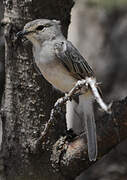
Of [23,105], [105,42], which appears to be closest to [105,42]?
[105,42]

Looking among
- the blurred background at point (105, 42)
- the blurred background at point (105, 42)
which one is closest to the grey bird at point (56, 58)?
the blurred background at point (105, 42)

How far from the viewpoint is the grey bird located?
13.5ft

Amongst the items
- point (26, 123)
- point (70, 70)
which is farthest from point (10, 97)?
point (70, 70)

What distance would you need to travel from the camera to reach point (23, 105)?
4082 mm

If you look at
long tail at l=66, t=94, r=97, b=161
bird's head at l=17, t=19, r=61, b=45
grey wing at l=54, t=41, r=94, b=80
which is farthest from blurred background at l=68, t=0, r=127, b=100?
grey wing at l=54, t=41, r=94, b=80

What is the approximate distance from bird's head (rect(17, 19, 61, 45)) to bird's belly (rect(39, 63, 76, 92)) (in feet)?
0.94

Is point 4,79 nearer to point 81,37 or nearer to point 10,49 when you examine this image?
point 10,49

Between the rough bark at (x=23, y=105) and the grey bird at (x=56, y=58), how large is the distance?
0.09 m

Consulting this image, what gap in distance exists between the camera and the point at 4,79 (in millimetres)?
4305

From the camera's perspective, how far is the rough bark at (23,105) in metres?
4.01

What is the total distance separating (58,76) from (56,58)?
0.50 feet

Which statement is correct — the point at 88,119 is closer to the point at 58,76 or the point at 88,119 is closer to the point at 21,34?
the point at 58,76

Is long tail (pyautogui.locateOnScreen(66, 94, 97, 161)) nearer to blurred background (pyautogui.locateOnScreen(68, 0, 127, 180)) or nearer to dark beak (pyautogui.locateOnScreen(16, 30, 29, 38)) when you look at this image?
dark beak (pyautogui.locateOnScreen(16, 30, 29, 38))

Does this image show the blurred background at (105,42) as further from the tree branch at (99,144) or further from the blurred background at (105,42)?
the tree branch at (99,144)
